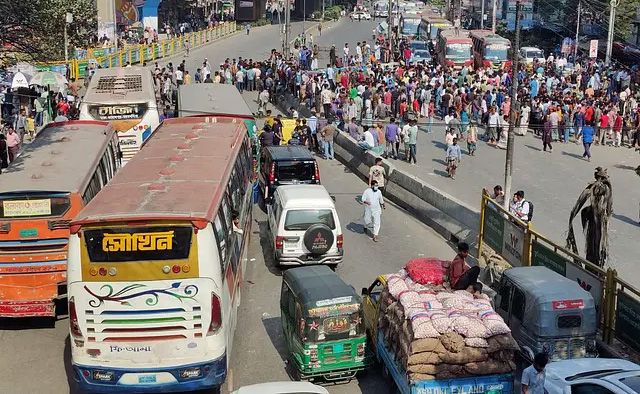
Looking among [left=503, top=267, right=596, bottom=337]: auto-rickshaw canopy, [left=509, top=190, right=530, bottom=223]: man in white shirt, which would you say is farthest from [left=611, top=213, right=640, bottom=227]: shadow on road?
[left=503, top=267, right=596, bottom=337]: auto-rickshaw canopy

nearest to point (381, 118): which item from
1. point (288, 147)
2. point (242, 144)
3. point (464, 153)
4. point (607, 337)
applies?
point (464, 153)

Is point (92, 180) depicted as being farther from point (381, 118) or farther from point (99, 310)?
point (381, 118)

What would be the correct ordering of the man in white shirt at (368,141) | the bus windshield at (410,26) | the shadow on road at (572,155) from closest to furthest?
1. the man in white shirt at (368,141)
2. the shadow on road at (572,155)
3. the bus windshield at (410,26)

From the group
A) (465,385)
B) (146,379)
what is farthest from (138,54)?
(465,385)

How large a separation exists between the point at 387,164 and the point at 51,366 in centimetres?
1405

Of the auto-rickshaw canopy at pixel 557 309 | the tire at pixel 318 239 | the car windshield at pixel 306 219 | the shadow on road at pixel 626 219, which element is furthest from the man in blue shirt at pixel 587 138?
the auto-rickshaw canopy at pixel 557 309

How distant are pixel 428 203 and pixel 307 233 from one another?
19.9ft

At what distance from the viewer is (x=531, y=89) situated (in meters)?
36.8

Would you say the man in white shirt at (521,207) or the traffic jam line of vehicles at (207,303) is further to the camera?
the man in white shirt at (521,207)

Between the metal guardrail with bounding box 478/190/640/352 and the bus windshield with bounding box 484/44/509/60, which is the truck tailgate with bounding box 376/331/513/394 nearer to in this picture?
the metal guardrail with bounding box 478/190/640/352

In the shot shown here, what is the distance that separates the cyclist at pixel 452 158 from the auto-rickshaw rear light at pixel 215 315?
51.8 ft

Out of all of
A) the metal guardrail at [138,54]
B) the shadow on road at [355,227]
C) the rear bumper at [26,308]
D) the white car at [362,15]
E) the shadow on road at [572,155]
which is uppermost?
the white car at [362,15]

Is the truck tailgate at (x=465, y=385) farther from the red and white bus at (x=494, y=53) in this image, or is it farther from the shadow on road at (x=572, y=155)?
the red and white bus at (x=494, y=53)

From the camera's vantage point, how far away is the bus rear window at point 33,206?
13695mm
